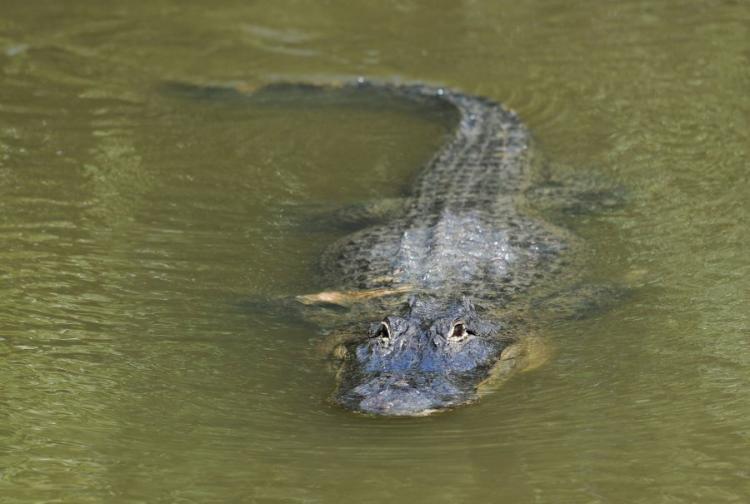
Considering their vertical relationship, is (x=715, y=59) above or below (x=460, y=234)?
above

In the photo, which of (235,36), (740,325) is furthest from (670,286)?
(235,36)

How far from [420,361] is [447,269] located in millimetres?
1576

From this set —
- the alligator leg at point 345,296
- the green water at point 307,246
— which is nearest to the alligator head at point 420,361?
the green water at point 307,246

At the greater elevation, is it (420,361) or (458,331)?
(458,331)

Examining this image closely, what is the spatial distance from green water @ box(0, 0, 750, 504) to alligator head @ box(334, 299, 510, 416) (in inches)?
4.6

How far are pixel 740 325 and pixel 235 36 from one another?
756cm

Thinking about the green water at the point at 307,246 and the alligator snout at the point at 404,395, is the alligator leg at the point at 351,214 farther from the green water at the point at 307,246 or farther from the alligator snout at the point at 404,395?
the alligator snout at the point at 404,395

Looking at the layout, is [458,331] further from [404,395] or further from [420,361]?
[404,395]

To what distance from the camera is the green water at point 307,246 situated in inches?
204

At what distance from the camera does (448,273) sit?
7.65 metres

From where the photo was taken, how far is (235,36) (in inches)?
496

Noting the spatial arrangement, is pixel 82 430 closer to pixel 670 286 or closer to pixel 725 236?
pixel 670 286

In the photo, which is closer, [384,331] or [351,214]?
[384,331]

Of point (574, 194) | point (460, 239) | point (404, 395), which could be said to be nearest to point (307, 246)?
point (460, 239)
